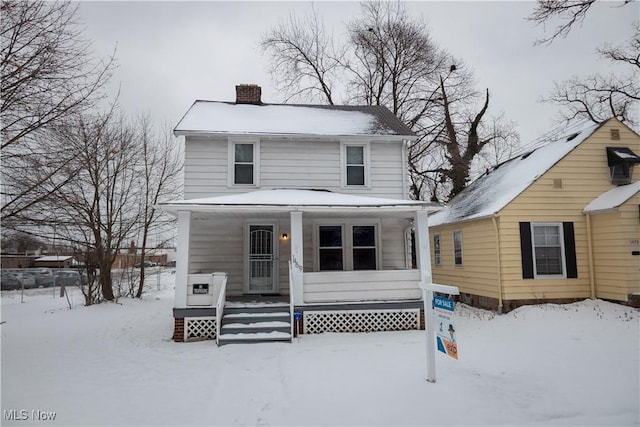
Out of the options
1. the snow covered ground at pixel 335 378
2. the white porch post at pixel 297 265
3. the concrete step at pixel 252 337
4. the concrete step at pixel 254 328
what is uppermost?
the white porch post at pixel 297 265

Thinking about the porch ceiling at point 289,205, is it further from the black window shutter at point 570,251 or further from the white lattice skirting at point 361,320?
the black window shutter at point 570,251

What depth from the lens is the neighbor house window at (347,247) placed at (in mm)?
11766

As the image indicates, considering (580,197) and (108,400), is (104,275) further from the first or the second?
(580,197)

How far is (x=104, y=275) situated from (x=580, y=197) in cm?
1731

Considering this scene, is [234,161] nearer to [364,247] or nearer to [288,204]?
[288,204]

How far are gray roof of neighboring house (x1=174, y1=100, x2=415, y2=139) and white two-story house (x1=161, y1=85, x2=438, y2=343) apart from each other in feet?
0.14

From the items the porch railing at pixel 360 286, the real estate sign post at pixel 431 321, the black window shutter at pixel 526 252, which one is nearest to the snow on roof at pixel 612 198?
the black window shutter at pixel 526 252

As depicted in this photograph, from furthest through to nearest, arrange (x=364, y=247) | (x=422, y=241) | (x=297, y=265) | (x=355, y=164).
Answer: (x=355, y=164) < (x=364, y=247) < (x=422, y=241) < (x=297, y=265)

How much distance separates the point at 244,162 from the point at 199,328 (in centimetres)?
512

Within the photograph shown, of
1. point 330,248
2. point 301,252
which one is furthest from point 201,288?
point 330,248

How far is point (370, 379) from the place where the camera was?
19.4 feet

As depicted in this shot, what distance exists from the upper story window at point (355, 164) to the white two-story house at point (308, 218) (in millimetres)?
32

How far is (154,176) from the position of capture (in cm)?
1883

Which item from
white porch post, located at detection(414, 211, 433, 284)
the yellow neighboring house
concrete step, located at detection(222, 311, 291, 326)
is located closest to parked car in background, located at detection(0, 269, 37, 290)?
concrete step, located at detection(222, 311, 291, 326)
